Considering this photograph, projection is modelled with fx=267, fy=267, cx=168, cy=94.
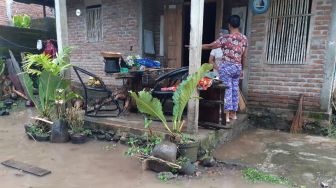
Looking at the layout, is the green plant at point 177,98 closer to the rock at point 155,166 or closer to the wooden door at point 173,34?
the rock at point 155,166

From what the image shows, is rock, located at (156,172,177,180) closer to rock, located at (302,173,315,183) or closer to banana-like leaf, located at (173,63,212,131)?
banana-like leaf, located at (173,63,212,131)

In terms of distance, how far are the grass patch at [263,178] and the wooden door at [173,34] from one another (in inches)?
143

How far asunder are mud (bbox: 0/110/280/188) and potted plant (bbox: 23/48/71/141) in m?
0.40

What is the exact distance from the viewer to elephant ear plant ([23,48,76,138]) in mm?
4203

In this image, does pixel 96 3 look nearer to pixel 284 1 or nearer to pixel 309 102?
pixel 284 1

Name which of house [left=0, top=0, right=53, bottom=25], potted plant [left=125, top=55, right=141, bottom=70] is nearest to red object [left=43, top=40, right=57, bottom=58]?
house [left=0, top=0, right=53, bottom=25]

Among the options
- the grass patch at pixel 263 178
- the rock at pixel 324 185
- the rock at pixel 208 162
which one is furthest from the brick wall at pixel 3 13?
the rock at pixel 324 185

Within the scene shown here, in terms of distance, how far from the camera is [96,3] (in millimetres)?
7246

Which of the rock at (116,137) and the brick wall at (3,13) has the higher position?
the brick wall at (3,13)

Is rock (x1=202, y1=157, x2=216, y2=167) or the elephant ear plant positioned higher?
the elephant ear plant

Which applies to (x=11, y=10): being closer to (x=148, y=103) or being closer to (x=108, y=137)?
(x=108, y=137)

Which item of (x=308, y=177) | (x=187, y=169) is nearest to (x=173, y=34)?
(x=187, y=169)

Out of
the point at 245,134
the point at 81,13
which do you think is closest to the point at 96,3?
the point at 81,13

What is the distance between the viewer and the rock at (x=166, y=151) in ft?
10.5
